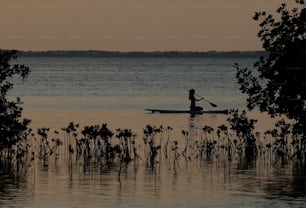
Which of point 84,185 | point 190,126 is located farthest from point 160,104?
point 84,185

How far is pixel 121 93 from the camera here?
119438mm

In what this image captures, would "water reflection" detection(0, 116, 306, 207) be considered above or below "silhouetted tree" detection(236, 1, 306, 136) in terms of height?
below

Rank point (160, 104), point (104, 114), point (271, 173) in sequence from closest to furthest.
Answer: point (271, 173), point (104, 114), point (160, 104)

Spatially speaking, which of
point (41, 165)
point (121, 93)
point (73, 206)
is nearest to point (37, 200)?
point (73, 206)

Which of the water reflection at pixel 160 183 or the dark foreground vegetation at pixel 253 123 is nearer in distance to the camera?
the water reflection at pixel 160 183

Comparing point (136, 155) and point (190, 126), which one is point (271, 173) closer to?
point (136, 155)

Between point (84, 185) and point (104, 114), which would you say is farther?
point (104, 114)

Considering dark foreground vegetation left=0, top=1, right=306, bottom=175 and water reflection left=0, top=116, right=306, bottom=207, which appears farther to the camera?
dark foreground vegetation left=0, top=1, right=306, bottom=175

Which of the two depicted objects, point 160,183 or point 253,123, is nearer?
point 160,183

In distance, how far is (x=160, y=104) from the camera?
9719cm

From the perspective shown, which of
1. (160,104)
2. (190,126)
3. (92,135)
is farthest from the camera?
(160,104)

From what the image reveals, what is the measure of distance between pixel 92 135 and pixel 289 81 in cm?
710

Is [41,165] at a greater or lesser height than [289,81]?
lesser

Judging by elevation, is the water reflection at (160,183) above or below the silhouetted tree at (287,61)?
below
